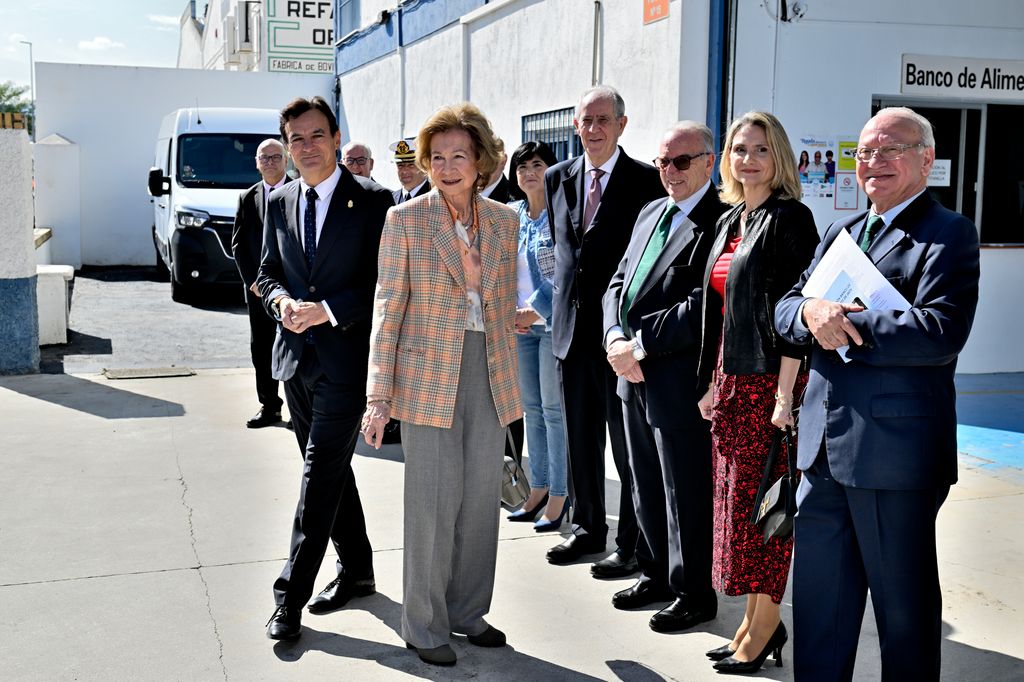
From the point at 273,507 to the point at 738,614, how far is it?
267cm

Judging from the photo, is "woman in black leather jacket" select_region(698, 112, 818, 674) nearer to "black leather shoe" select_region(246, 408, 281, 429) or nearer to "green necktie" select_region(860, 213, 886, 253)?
"green necktie" select_region(860, 213, 886, 253)

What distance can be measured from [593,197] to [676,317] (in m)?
1.13

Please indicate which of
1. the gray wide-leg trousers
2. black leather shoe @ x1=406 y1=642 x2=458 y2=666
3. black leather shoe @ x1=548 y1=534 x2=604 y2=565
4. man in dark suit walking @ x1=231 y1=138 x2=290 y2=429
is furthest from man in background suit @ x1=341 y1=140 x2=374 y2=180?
black leather shoe @ x1=406 y1=642 x2=458 y2=666

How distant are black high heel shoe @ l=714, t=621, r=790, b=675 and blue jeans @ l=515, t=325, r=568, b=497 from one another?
6.07 ft

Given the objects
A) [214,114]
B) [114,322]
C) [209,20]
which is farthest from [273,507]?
[209,20]

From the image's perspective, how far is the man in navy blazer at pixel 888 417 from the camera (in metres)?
3.01

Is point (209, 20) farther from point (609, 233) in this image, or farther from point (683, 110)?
point (609, 233)

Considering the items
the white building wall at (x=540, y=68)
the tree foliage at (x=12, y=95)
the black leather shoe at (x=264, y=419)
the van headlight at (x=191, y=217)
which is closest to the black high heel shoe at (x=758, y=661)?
the black leather shoe at (x=264, y=419)

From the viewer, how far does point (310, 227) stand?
172 inches

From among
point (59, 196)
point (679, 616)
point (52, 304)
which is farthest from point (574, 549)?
point (59, 196)

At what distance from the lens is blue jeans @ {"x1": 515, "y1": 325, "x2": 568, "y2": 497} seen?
5.65m

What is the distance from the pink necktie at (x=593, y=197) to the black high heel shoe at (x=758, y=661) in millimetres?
2043

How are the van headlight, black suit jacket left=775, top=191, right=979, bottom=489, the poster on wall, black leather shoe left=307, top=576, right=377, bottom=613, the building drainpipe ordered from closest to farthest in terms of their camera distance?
black suit jacket left=775, top=191, right=979, bottom=489 < black leather shoe left=307, top=576, right=377, bottom=613 < the building drainpipe < the poster on wall < the van headlight

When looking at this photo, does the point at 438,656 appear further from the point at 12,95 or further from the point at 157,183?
the point at 12,95
